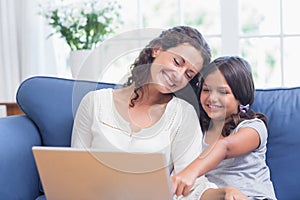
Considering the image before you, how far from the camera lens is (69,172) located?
1.26 meters

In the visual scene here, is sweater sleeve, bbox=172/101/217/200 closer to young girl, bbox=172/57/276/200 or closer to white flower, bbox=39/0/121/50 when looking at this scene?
young girl, bbox=172/57/276/200

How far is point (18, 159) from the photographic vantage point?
1.76 meters

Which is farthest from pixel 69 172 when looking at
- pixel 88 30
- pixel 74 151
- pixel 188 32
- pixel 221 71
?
pixel 88 30

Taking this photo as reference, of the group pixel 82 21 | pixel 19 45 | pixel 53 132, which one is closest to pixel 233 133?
pixel 53 132

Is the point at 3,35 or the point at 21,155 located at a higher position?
the point at 3,35

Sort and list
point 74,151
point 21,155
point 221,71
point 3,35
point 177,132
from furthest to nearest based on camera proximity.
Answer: point 3,35 < point 21,155 < point 221,71 < point 177,132 < point 74,151

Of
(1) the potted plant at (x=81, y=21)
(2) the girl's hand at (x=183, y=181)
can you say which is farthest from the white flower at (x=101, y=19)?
(2) the girl's hand at (x=183, y=181)

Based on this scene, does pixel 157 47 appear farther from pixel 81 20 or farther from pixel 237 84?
pixel 81 20

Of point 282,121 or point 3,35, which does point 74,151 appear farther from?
point 3,35

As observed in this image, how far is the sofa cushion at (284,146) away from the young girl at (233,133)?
0.10 metres

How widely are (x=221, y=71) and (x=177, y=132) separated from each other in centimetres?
32

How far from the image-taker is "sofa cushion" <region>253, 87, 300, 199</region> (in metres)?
1.76

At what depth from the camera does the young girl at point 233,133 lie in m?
1.55

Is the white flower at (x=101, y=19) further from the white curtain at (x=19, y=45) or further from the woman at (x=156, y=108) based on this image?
the woman at (x=156, y=108)
